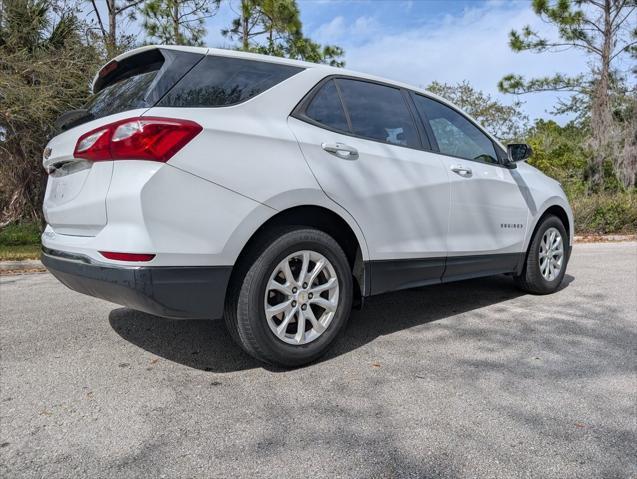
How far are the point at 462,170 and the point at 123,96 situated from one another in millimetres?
2528

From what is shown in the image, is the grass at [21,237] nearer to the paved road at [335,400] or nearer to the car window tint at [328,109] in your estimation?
the paved road at [335,400]

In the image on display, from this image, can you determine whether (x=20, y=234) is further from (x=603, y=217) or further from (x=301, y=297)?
(x=603, y=217)

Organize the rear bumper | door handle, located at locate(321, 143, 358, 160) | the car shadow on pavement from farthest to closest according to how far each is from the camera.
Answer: the car shadow on pavement, door handle, located at locate(321, 143, 358, 160), the rear bumper

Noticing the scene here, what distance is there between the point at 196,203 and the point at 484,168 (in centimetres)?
272

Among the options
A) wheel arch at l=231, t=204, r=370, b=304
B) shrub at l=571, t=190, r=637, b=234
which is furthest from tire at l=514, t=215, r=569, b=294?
shrub at l=571, t=190, r=637, b=234

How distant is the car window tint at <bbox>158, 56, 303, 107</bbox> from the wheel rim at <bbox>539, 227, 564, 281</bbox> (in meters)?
3.21

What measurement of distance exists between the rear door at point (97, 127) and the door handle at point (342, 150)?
35.3 inches

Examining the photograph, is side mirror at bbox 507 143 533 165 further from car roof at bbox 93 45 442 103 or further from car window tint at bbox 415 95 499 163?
car roof at bbox 93 45 442 103

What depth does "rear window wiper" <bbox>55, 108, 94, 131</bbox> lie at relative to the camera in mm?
2945

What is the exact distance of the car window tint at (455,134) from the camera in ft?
13.1

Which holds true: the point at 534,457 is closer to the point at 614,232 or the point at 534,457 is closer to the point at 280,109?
the point at 280,109

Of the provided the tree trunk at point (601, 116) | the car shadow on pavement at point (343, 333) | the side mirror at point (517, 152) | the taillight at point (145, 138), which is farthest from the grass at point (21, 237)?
the tree trunk at point (601, 116)

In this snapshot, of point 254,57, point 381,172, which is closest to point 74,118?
point 254,57

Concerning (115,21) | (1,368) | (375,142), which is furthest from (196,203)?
(115,21)
